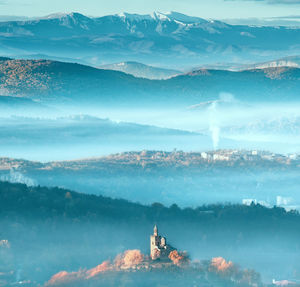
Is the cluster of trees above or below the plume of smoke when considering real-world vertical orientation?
below

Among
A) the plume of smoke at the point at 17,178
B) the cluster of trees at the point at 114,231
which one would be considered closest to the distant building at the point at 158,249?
the cluster of trees at the point at 114,231

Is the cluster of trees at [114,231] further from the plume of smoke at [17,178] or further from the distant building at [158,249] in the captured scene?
the plume of smoke at [17,178]

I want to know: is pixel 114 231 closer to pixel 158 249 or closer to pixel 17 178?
pixel 158 249

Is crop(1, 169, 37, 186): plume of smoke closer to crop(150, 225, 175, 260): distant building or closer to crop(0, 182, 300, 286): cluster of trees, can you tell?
crop(0, 182, 300, 286): cluster of trees

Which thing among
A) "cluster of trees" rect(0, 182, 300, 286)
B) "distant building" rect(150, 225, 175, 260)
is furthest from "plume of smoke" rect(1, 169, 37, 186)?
"distant building" rect(150, 225, 175, 260)

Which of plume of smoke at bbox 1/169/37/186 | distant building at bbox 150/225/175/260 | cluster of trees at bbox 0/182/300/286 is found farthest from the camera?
plume of smoke at bbox 1/169/37/186

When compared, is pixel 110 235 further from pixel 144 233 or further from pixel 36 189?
pixel 36 189

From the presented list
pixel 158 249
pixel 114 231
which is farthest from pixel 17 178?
pixel 158 249

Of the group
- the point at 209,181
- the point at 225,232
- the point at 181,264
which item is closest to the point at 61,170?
the point at 209,181

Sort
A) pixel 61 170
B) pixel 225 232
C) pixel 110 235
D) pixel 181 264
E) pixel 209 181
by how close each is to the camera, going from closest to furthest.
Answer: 1. pixel 181 264
2. pixel 110 235
3. pixel 225 232
4. pixel 61 170
5. pixel 209 181
